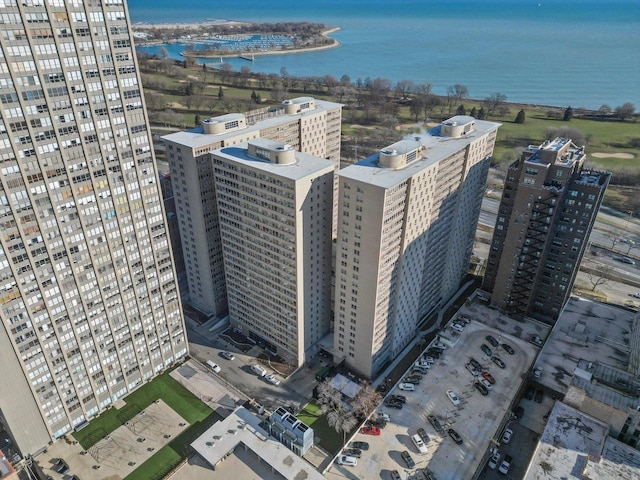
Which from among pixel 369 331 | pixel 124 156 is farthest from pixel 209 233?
pixel 369 331

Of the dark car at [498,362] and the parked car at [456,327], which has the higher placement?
the parked car at [456,327]

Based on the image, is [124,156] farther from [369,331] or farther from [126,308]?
[369,331]

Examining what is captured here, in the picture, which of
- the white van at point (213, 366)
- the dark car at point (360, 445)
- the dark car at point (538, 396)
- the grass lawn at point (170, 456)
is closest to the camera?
the grass lawn at point (170, 456)

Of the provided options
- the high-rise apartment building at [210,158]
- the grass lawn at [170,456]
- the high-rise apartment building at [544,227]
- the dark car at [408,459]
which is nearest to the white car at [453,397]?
the dark car at [408,459]

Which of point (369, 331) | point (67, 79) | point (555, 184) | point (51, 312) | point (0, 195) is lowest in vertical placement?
point (369, 331)

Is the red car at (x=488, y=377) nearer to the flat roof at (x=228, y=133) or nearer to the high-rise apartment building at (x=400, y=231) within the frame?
the high-rise apartment building at (x=400, y=231)

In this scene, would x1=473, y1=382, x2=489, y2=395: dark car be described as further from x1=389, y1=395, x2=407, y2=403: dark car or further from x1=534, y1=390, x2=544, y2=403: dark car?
x1=389, y1=395, x2=407, y2=403: dark car

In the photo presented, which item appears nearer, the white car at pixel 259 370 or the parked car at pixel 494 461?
the parked car at pixel 494 461
